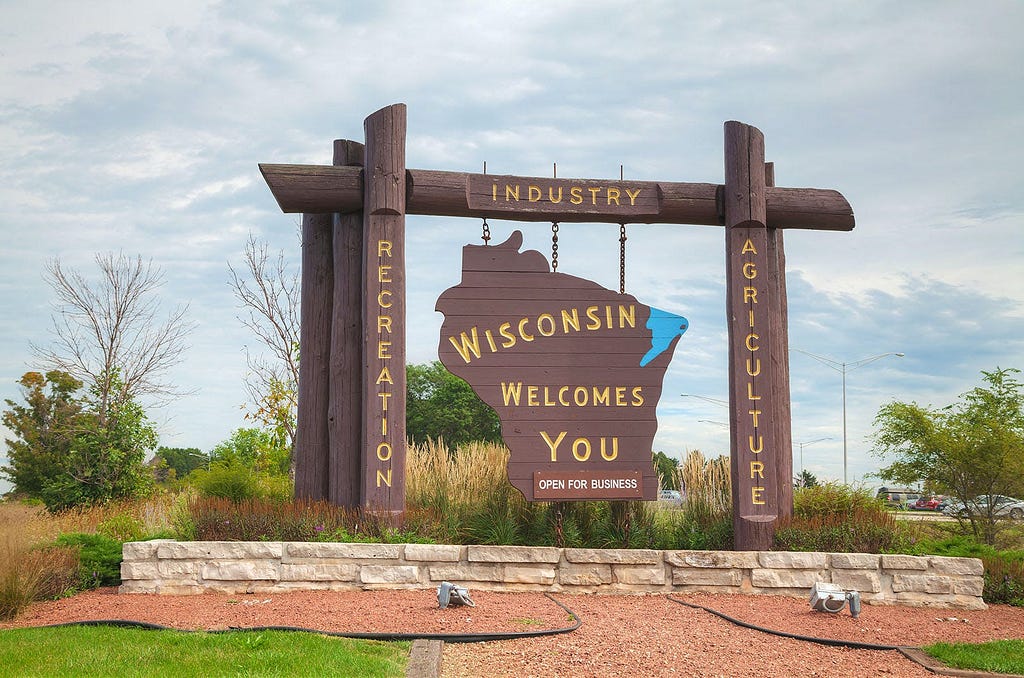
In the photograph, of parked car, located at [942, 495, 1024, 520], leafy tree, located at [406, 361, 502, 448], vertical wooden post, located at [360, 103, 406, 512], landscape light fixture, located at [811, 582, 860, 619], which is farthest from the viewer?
leafy tree, located at [406, 361, 502, 448]

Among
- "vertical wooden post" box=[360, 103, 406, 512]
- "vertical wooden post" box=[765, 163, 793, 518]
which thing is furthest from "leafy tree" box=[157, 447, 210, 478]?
"vertical wooden post" box=[765, 163, 793, 518]

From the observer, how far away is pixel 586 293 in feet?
32.0

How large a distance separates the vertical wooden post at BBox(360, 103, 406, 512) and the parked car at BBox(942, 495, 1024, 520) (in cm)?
1180

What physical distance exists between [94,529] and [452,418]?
65.4 feet

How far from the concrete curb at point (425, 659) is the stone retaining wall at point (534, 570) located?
6.90 ft

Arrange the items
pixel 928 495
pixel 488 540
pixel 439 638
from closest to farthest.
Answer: pixel 439 638 → pixel 488 540 → pixel 928 495

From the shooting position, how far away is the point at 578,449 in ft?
31.2

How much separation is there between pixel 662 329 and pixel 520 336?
1.59 m

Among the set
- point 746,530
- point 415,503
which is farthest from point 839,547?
point 415,503

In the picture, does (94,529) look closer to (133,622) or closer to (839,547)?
(133,622)

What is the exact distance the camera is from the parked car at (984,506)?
1619 cm

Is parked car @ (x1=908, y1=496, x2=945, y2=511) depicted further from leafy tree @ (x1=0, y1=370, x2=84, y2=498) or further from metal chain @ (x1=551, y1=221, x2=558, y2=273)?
leafy tree @ (x1=0, y1=370, x2=84, y2=498)

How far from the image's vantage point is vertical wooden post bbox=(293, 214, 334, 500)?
9.70 metres

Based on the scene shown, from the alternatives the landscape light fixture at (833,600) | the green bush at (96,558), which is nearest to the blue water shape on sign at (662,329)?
the landscape light fixture at (833,600)
